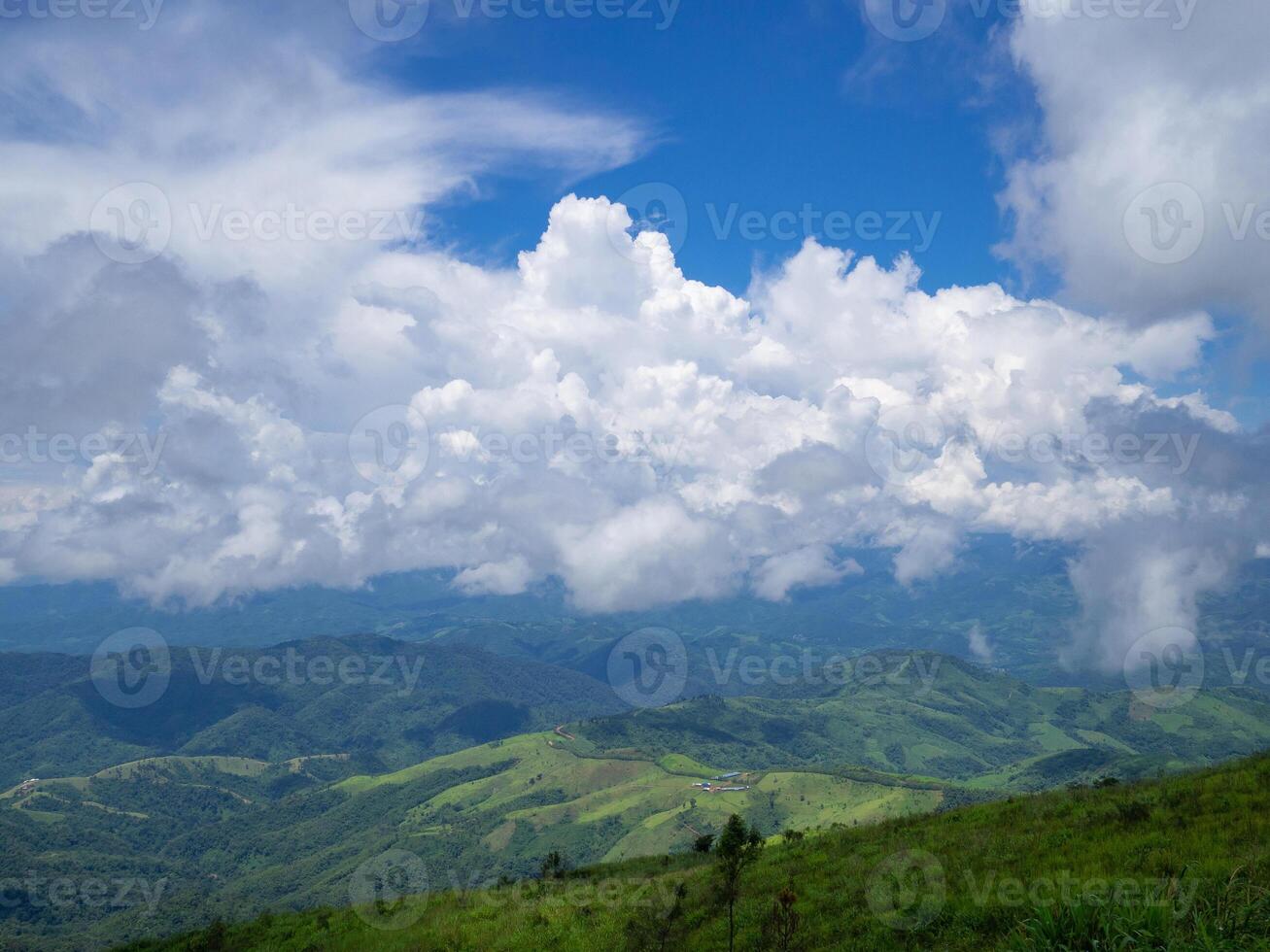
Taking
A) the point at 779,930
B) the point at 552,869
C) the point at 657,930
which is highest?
the point at 779,930

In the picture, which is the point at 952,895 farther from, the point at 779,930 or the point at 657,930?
the point at 657,930

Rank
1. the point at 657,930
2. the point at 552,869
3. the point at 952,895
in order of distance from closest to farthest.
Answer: the point at 952,895
the point at 657,930
the point at 552,869

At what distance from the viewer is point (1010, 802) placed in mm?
31891

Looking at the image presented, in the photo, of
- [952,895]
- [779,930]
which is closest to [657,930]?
[779,930]

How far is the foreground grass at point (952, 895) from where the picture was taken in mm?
11320

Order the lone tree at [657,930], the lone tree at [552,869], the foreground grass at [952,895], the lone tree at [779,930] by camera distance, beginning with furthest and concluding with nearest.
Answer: the lone tree at [552,869]
the lone tree at [657,930]
the lone tree at [779,930]
the foreground grass at [952,895]

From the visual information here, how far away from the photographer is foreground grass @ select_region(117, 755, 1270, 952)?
1132 cm

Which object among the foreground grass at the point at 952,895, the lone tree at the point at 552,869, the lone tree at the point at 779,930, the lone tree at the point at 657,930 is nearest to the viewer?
the foreground grass at the point at 952,895

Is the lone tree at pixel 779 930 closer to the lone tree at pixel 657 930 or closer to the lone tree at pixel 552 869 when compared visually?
the lone tree at pixel 657 930

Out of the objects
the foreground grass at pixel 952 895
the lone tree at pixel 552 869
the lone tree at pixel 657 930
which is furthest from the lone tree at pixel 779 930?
the lone tree at pixel 552 869

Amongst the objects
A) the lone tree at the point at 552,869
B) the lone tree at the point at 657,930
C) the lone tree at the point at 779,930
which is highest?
the lone tree at the point at 779,930

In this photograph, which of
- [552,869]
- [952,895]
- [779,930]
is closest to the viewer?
[952,895]

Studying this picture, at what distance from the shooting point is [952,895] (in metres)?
18.6

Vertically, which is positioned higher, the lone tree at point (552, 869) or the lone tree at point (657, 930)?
the lone tree at point (657, 930)
